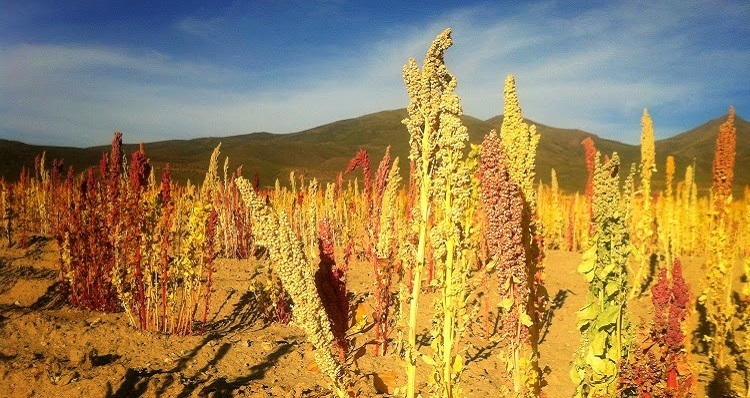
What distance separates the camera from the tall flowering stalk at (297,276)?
5.75 feet

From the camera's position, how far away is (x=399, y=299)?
2.05 metres

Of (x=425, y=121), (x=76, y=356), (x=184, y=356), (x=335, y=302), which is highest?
(x=425, y=121)

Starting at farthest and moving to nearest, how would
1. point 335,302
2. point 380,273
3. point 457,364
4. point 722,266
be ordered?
point 722,266
point 380,273
point 335,302
point 457,364

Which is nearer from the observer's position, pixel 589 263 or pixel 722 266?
pixel 589 263

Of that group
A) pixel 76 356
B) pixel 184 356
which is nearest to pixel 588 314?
pixel 184 356

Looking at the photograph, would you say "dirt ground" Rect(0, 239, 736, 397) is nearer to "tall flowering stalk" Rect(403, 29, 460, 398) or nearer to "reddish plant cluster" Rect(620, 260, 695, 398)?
"tall flowering stalk" Rect(403, 29, 460, 398)

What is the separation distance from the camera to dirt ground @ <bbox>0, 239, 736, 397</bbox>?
3.07 metres

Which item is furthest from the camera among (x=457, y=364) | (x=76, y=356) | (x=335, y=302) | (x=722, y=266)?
(x=722, y=266)

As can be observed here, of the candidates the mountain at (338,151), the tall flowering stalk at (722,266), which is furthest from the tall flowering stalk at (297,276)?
the mountain at (338,151)

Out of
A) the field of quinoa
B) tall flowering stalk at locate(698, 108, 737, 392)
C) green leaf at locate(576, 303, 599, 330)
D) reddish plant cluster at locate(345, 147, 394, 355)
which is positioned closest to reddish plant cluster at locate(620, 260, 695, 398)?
the field of quinoa

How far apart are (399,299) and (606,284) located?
3.01 ft

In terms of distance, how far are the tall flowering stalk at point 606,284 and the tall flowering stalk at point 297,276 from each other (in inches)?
43.5

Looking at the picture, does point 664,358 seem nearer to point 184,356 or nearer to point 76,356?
point 184,356

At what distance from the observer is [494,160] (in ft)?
7.13
